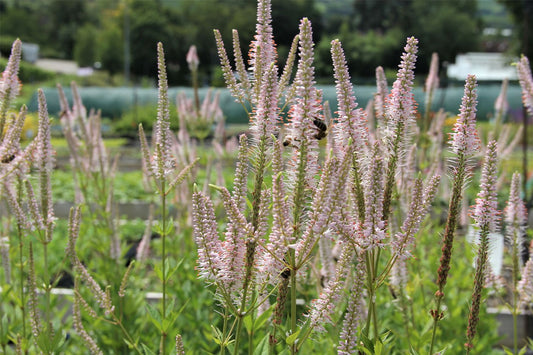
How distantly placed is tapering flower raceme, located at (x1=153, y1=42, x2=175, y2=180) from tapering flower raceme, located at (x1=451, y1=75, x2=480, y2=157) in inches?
42.7

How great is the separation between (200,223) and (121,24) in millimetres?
73224

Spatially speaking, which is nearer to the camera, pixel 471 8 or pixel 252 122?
pixel 252 122

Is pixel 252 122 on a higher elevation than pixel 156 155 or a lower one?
higher

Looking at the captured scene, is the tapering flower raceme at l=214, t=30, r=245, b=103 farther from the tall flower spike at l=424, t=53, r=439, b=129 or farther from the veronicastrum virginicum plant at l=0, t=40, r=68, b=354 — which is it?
the tall flower spike at l=424, t=53, r=439, b=129

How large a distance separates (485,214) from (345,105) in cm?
58

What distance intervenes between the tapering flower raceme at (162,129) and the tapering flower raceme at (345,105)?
747 mm

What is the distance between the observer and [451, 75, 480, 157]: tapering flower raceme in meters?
1.52

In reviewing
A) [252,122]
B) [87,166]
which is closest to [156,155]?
[252,122]

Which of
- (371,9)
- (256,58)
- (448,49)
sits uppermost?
(371,9)

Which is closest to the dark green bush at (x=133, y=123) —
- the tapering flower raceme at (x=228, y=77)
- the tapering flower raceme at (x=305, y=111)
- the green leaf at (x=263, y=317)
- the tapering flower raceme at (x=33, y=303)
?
the tapering flower raceme at (x=33, y=303)

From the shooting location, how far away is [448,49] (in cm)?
7225

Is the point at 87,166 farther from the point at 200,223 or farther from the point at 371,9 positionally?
the point at 371,9

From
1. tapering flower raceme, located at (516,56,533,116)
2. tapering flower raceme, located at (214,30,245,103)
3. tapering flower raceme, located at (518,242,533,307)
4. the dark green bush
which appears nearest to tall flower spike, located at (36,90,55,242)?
tapering flower raceme, located at (214,30,245,103)

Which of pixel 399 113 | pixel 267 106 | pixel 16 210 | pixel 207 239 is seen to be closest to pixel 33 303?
pixel 16 210
